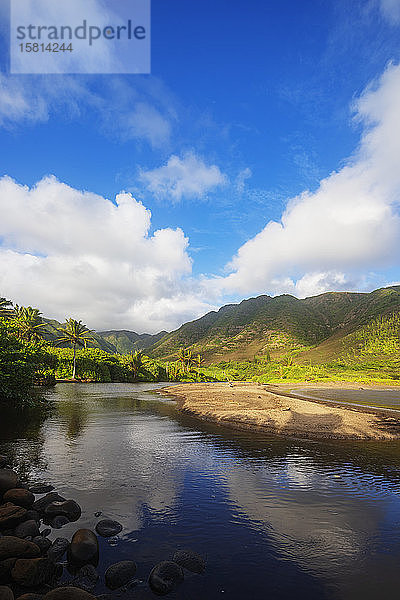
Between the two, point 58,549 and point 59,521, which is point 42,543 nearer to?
point 58,549

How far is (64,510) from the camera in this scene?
14.2 meters

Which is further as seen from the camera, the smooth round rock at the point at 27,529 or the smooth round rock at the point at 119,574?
the smooth round rock at the point at 27,529

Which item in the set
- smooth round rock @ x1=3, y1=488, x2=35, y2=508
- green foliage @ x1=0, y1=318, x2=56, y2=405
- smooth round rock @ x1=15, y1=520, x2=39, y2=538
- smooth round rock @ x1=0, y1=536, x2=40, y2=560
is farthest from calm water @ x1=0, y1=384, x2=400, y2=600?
green foliage @ x1=0, y1=318, x2=56, y2=405

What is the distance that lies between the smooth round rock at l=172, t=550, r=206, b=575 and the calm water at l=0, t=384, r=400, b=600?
333mm

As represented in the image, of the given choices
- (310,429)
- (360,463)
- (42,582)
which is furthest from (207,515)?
(310,429)

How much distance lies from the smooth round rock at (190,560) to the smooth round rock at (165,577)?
0.52 metres

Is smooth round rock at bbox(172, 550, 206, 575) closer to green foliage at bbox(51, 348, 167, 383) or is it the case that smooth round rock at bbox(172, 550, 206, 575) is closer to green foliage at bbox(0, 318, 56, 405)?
green foliage at bbox(0, 318, 56, 405)

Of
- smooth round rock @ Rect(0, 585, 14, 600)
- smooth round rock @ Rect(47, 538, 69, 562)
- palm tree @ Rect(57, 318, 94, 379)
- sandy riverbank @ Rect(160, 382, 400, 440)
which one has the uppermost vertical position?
palm tree @ Rect(57, 318, 94, 379)

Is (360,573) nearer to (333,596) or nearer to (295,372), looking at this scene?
(333,596)

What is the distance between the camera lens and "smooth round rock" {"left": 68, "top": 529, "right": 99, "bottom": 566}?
35.6 ft

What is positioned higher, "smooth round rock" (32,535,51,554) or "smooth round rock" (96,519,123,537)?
"smooth round rock" (32,535,51,554)

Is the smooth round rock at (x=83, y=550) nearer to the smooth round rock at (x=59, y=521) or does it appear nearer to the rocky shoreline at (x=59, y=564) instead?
the rocky shoreline at (x=59, y=564)

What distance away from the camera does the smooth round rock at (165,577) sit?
31.5 ft

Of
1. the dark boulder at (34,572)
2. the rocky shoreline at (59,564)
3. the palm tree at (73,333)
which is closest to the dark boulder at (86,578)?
the rocky shoreline at (59,564)
